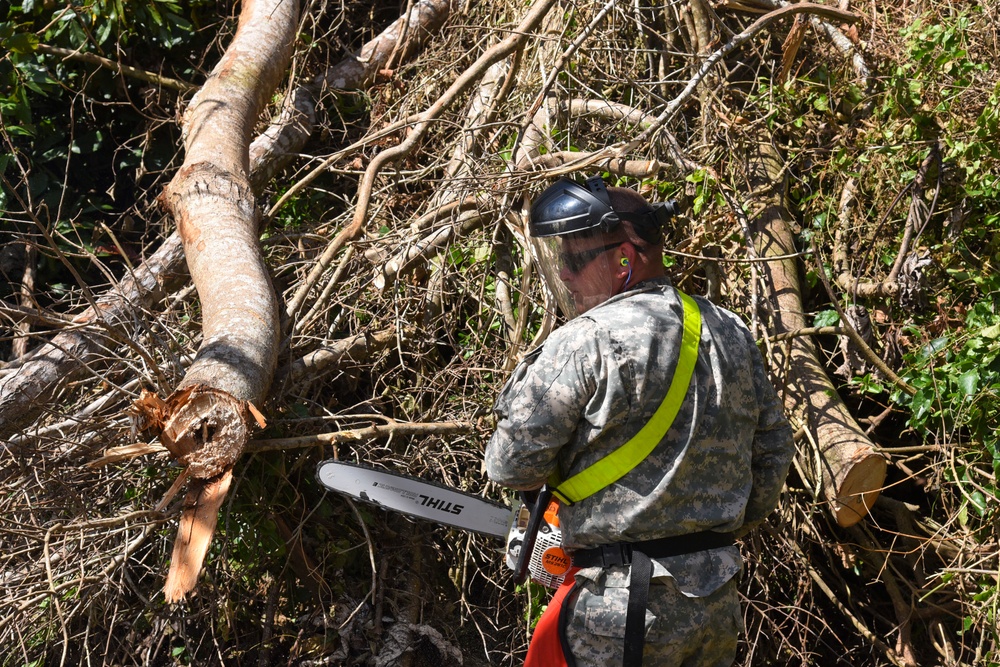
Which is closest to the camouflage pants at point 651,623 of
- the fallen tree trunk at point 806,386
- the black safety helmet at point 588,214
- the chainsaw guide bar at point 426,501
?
the chainsaw guide bar at point 426,501

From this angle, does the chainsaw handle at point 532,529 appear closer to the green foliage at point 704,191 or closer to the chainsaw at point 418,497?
the chainsaw at point 418,497

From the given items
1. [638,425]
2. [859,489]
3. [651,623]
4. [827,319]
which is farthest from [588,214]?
[859,489]

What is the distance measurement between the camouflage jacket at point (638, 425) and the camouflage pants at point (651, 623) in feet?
0.21

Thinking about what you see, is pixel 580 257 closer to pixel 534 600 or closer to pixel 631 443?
pixel 631 443

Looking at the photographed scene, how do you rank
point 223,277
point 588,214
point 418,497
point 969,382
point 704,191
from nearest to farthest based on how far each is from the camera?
point 588,214, point 418,497, point 969,382, point 223,277, point 704,191

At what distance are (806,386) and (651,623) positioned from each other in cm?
185

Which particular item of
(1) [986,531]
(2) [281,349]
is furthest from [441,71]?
(1) [986,531]

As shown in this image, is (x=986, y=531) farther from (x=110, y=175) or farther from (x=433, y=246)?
(x=110, y=175)

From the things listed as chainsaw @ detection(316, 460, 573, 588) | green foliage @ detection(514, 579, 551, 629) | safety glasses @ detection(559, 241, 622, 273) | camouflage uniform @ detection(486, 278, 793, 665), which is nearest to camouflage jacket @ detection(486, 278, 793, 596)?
camouflage uniform @ detection(486, 278, 793, 665)

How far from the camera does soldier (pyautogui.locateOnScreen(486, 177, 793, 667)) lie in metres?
2.18

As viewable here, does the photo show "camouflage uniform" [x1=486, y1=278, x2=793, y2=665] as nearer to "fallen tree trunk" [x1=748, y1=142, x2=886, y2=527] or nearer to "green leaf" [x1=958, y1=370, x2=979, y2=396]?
"fallen tree trunk" [x1=748, y1=142, x2=886, y2=527]

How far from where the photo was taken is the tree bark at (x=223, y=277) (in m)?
2.74

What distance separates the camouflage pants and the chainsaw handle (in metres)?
0.17

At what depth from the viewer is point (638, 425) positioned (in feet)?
7.25
